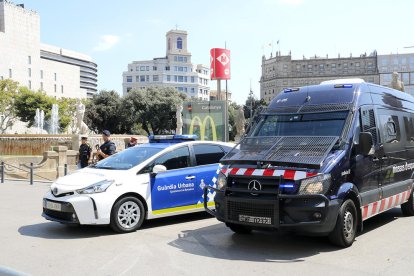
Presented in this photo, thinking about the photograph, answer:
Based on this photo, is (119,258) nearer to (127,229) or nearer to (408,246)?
(127,229)

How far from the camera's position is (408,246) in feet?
21.8

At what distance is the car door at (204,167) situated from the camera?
28.7ft

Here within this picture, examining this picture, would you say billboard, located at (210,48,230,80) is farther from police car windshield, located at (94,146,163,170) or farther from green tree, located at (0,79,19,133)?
green tree, located at (0,79,19,133)

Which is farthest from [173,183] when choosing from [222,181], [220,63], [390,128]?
[220,63]

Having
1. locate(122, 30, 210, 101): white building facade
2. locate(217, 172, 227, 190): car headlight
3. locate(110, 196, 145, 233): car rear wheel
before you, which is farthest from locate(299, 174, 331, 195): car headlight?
locate(122, 30, 210, 101): white building facade

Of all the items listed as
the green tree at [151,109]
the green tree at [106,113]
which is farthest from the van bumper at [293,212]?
the green tree at [106,113]

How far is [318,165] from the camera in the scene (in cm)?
596

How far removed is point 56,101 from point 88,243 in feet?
211

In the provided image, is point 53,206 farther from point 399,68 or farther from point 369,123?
point 399,68

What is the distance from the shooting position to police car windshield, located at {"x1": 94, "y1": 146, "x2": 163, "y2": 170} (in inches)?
326

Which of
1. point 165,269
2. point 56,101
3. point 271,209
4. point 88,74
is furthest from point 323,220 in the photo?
point 88,74

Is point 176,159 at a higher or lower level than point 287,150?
lower

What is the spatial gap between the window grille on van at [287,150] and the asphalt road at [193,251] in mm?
1277

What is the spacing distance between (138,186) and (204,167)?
158 cm
